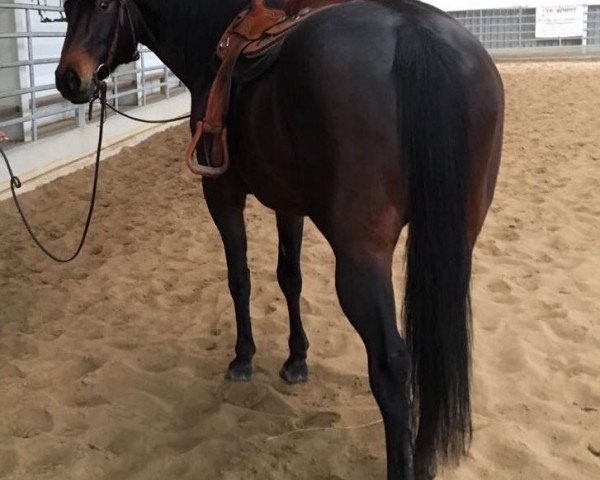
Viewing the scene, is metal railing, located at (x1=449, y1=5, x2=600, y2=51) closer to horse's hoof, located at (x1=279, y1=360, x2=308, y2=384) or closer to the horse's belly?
horse's hoof, located at (x1=279, y1=360, x2=308, y2=384)

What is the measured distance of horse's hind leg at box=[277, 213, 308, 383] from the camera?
2.86 metres

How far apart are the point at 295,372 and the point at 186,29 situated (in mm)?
1547

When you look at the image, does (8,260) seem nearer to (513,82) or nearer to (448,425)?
(448,425)

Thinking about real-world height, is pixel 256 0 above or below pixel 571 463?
above

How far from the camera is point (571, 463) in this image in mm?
2143


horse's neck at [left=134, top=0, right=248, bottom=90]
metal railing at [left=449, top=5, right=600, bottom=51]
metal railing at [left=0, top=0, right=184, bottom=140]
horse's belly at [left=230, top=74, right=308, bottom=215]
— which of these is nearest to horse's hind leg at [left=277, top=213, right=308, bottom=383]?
horse's belly at [left=230, top=74, right=308, bottom=215]

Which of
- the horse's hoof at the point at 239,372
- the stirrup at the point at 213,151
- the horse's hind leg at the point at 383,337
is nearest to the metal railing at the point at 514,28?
the horse's hoof at the point at 239,372

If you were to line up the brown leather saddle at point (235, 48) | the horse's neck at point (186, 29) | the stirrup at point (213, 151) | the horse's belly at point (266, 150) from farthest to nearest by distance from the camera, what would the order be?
the horse's neck at point (186, 29) < the stirrup at point (213, 151) < the brown leather saddle at point (235, 48) < the horse's belly at point (266, 150)

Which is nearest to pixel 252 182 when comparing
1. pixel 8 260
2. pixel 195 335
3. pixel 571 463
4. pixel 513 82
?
pixel 195 335

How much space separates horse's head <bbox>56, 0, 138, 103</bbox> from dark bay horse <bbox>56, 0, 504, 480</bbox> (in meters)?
0.95

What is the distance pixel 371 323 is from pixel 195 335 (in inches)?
67.4

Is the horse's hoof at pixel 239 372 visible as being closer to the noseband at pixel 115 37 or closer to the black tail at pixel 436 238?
the black tail at pixel 436 238

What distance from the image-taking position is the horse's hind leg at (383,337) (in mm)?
1742

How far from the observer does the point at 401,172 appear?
171 cm
